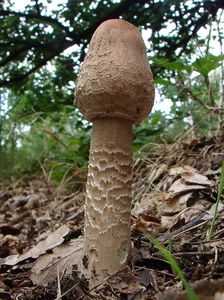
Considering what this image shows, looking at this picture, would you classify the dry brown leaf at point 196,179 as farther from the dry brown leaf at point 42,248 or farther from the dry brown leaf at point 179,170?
the dry brown leaf at point 42,248

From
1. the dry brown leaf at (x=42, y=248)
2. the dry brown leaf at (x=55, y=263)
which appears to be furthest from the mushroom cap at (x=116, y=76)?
the dry brown leaf at (x=42, y=248)

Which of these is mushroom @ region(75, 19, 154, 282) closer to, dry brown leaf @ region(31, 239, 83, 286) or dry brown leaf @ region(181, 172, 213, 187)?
dry brown leaf @ region(31, 239, 83, 286)

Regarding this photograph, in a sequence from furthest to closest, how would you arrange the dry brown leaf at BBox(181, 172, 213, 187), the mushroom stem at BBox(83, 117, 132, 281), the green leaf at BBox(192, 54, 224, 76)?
the green leaf at BBox(192, 54, 224, 76) < the dry brown leaf at BBox(181, 172, 213, 187) < the mushroom stem at BBox(83, 117, 132, 281)

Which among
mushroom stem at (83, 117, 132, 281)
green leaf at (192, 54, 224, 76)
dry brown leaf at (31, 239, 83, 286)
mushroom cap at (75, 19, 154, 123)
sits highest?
green leaf at (192, 54, 224, 76)

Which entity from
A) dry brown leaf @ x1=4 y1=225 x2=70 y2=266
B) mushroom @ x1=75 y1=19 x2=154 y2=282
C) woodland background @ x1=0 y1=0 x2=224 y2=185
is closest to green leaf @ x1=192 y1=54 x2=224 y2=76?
woodland background @ x1=0 y1=0 x2=224 y2=185

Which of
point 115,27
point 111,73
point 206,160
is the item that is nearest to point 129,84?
point 111,73

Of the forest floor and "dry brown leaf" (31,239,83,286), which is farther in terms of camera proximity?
"dry brown leaf" (31,239,83,286)

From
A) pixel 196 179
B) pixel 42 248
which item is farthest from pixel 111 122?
pixel 196 179

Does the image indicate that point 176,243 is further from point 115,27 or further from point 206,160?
point 206,160
